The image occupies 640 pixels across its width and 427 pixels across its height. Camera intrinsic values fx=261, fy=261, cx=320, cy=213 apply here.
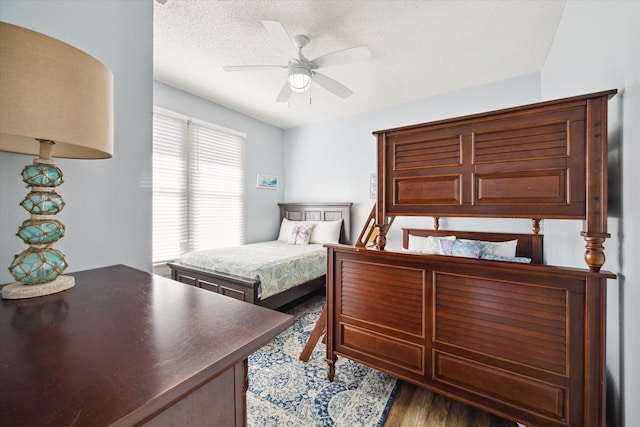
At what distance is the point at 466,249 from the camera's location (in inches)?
96.0

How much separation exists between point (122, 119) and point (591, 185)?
216 centimetres

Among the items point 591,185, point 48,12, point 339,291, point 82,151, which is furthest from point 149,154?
point 591,185

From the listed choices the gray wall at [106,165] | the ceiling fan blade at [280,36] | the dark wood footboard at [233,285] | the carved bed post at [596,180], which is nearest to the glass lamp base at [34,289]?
the gray wall at [106,165]

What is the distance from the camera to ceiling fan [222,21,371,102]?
1.98 metres

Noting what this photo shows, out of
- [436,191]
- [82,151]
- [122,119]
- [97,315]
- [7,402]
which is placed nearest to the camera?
[7,402]

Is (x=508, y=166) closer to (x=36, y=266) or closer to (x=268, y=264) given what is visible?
(x=36, y=266)

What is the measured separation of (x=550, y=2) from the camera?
6.32ft

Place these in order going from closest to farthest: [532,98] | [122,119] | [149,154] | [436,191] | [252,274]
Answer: [122,119] → [149,154] → [436,191] → [252,274] → [532,98]

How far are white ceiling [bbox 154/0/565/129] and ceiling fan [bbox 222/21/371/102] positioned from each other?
0.24 metres

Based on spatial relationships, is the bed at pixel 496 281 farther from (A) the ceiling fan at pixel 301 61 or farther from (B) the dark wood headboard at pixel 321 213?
(B) the dark wood headboard at pixel 321 213

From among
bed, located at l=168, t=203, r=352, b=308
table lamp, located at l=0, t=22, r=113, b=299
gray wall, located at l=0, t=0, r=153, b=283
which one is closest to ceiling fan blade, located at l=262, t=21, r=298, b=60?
gray wall, located at l=0, t=0, r=153, b=283

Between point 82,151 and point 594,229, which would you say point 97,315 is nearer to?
point 82,151

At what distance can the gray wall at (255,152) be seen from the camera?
353cm

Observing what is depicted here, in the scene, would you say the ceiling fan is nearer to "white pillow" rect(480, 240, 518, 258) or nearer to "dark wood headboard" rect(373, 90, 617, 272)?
"dark wood headboard" rect(373, 90, 617, 272)
